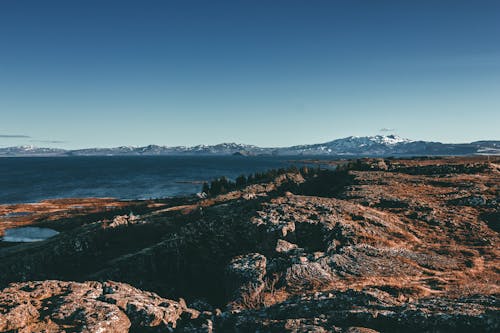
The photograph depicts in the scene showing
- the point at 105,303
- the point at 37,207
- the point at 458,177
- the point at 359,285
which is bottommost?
the point at 37,207

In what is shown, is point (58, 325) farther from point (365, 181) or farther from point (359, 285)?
point (365, 181)

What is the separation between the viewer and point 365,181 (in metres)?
52.8

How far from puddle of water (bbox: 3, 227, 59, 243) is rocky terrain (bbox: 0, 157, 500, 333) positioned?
22.0m

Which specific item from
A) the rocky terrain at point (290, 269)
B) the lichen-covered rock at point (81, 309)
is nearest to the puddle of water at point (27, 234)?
the rocky terrain at point (290, 269)

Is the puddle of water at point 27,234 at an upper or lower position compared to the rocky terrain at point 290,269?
lower

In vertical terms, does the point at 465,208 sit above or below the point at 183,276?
above

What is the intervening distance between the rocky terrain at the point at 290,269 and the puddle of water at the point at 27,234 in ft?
72.0

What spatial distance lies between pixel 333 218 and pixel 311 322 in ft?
59.8

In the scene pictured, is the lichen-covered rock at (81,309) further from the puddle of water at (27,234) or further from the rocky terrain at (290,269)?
the puddle of water at (27,234)

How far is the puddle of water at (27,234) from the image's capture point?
72162mm

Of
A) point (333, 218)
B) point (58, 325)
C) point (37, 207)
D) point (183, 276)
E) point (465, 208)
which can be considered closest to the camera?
point (58, 325)

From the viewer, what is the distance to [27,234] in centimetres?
7731

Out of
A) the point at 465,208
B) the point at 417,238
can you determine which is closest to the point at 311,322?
the point at 417,238

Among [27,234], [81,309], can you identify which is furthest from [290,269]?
[27,234]
